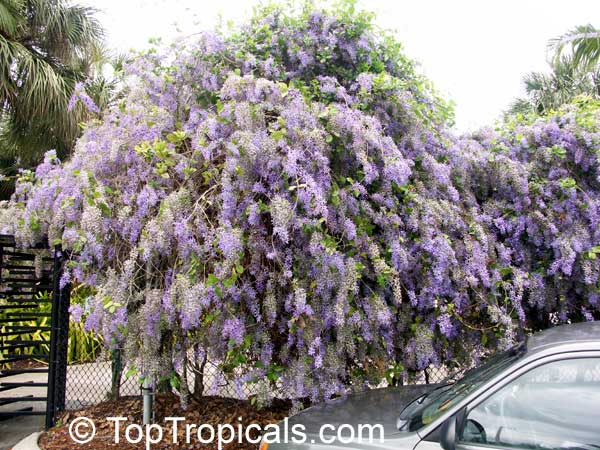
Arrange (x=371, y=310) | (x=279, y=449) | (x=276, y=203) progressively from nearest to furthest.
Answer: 1. (x=279, y=449)
2. (x=276, y=203)
3. (x=371, y=310)

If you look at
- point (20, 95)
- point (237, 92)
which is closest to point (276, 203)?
point (237, 92)

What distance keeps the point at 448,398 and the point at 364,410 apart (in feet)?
1.97

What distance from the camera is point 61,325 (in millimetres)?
5723

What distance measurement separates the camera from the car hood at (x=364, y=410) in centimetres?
304

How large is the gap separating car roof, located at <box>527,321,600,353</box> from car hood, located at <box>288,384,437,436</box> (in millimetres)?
888

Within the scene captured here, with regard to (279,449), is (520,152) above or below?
above

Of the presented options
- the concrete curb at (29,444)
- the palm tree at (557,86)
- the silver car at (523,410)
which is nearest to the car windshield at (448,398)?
the silver car at (523,410)

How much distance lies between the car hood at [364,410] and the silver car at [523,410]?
0.16 m

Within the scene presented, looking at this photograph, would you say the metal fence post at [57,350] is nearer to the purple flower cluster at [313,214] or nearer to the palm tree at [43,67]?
the purple flower cluster at [313,214]

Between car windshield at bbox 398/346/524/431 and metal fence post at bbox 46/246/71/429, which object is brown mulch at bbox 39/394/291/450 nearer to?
metal fence post at bbox 46/246/71/429

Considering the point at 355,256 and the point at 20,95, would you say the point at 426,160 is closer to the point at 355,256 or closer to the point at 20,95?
the point at 355,256

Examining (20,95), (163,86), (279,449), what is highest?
(20,95)

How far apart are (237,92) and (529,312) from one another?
377cm

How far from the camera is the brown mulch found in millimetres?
Result: 4863
